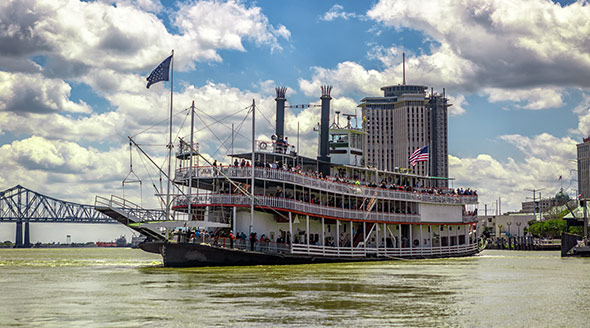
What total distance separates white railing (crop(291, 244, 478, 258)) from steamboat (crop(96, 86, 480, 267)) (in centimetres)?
6

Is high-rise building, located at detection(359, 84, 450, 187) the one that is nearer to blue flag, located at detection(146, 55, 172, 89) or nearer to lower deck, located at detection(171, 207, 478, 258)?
lower deck, located at detection(171, 207, 478, 258)

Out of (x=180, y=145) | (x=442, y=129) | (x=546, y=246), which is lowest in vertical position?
(x=546, y=246)

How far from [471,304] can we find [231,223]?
18933mm

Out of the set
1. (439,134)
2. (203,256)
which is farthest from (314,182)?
(439,134)

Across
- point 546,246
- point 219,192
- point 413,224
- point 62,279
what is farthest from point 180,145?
point 546,246

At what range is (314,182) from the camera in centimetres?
3875

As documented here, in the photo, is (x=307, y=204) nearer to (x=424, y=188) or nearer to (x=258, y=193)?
(x=258, y=193)

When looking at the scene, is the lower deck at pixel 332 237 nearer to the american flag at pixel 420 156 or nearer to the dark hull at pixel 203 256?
the dark hull at pixel 203 256

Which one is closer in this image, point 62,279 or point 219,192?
point 62,279

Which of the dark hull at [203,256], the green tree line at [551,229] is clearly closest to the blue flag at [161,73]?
the dark hull at [203,256]

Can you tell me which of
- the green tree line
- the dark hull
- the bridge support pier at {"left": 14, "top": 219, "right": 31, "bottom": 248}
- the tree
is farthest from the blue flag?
the bridge support pier at {"left": 14, "top": 219, "right": 31, "bottom": 248}

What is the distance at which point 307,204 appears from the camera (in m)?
37.7

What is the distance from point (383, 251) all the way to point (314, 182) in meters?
8.16

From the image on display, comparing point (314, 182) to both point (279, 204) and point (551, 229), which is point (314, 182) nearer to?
point (279, 204)
